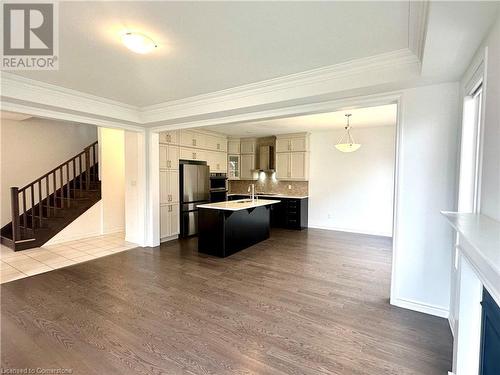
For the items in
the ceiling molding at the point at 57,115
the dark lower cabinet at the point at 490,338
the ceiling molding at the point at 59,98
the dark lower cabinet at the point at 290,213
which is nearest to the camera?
the dark lower cabinet at the point at 490,338

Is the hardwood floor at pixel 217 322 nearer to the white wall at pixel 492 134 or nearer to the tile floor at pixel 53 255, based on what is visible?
the tile floor at pixel 53 255

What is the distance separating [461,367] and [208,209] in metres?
3.66

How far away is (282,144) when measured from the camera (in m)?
6.97

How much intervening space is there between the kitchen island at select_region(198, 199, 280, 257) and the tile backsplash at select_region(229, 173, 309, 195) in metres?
2.47

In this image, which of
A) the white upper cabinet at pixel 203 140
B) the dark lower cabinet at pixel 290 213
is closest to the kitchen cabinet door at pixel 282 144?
the dark lower cabinet at pixel 290 213

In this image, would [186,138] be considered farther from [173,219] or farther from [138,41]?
[138,41]

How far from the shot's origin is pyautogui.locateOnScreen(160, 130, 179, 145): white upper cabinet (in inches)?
205

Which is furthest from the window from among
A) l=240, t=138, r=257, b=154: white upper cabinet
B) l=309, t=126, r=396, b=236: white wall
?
l=240, t=138, r=257, b=154: white upper cabinet

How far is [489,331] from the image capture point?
4.27 feet

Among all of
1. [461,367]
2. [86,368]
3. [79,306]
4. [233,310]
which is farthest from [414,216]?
[79,306]

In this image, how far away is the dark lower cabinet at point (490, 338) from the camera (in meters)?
1.17

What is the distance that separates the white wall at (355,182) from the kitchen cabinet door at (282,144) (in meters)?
0.67

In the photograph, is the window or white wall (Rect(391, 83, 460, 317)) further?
white wall (Rect(391, 83, 460, 317))

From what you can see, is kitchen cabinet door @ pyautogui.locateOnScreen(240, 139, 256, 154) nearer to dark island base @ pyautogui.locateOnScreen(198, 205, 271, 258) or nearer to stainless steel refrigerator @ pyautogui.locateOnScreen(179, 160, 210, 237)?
stainless steel refrigerator @ pyautogui.locateOnScreen(179, 160, 210, 237)
